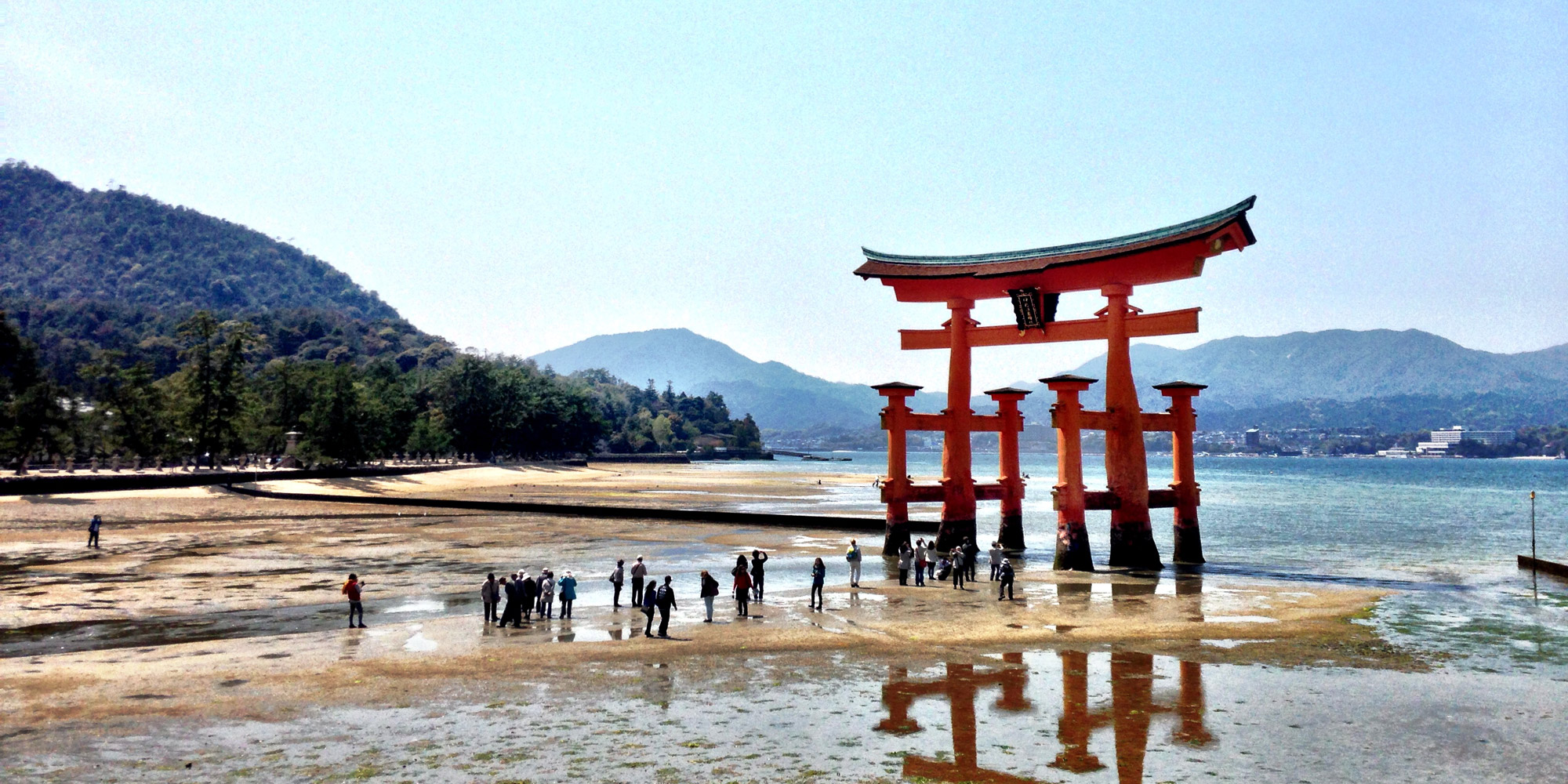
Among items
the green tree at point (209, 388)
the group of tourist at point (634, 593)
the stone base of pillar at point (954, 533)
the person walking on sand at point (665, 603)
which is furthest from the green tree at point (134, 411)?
the person walking on sand at point (665, 603)

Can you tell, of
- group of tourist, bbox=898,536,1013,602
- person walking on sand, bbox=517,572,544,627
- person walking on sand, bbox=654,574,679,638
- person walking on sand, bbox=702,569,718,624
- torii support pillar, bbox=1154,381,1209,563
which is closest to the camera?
person walking on sand, bbox=654,574,679,638

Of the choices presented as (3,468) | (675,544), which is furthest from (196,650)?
(3,468)

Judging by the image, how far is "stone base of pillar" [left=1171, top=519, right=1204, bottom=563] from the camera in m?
36.4

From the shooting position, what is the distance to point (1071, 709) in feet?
49.1

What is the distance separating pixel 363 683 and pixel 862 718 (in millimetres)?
8707

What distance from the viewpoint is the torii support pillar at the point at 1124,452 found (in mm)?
33500

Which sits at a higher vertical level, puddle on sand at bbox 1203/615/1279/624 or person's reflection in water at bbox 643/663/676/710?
person's reflection in water at bbox 643/663/676/710

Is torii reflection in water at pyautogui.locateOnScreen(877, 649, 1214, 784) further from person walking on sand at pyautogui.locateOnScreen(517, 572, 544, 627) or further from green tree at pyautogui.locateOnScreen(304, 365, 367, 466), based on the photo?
green tree at pyautogui.locateOnScreen(304, 365, 367, 466)

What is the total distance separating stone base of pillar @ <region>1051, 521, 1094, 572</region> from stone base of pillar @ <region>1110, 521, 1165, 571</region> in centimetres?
131

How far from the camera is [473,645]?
19516mm

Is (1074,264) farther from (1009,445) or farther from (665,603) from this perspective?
(665,603)

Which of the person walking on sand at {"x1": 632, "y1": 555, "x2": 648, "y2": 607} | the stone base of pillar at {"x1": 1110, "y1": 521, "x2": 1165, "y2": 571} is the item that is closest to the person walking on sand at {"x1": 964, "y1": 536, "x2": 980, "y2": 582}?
the stone base of pillar at {"x1": 1110, "y1": 521, "x2": 1165, "y2": 571}

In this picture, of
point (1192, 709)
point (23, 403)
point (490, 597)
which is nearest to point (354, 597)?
point (490, 597)

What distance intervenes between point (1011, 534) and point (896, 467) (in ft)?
22.1
